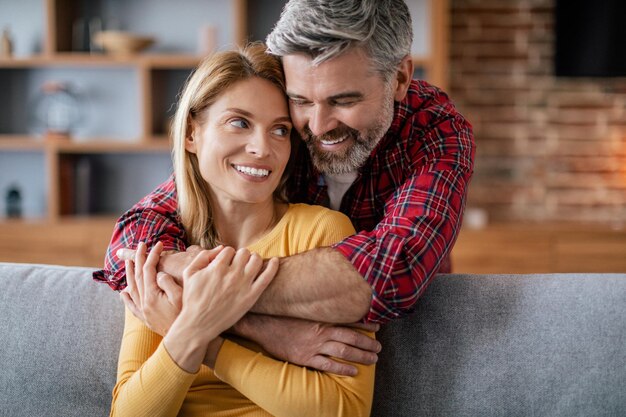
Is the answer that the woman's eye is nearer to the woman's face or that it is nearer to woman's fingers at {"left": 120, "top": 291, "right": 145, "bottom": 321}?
the woman's face

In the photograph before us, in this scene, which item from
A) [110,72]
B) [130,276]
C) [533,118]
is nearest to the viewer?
[130,276]

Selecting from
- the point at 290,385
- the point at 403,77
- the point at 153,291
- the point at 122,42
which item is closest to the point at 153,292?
the point at 153,291

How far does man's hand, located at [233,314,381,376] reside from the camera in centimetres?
139

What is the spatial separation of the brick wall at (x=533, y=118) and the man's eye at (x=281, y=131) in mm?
2665

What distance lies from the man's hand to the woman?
0.08ft

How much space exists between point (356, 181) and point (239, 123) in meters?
0.40

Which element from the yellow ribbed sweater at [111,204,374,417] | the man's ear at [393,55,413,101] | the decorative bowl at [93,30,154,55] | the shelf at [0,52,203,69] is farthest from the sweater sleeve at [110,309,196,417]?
the decorative bowl at [93,30,154,55]

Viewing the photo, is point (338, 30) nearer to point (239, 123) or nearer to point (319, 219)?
point (239, 123)

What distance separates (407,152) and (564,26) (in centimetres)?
251

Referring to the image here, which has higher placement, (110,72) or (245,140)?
(110,72)

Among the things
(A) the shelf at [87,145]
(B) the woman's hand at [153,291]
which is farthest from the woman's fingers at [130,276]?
(A) the shelf at [87,145]

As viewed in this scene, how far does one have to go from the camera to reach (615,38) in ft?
11.8

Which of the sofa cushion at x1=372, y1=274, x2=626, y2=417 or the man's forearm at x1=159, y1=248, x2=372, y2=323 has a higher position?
the man's forearm at x1=159, y1=248, x2=372, y2=323

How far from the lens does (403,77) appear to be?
1812mm
